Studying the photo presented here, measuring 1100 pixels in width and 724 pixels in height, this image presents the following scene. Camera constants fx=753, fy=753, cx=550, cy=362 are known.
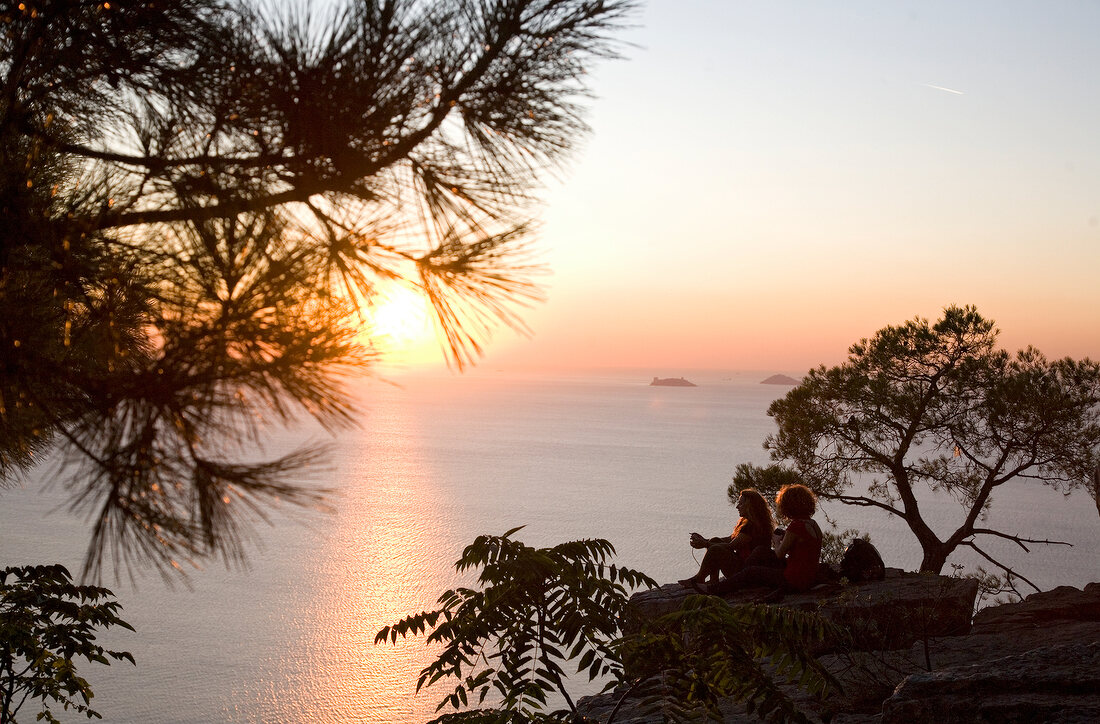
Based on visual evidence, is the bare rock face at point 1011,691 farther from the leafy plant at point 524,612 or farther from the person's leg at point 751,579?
the person's leg at point 751,579

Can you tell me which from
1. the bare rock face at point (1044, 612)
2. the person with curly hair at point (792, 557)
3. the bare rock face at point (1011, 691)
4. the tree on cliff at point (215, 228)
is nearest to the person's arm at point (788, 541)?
the person with curly hair at point (792, 557)

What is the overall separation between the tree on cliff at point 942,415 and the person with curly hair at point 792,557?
3.55 meters

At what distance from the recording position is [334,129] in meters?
2.36

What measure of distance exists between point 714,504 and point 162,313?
36.4 meters

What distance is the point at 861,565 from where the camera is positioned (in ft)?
22.1

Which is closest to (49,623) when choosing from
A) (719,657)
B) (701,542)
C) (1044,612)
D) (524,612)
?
(524,612)

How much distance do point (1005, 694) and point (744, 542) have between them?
3.37 m

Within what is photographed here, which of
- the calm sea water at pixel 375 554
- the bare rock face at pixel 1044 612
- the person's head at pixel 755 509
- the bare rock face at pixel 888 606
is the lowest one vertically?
the calm sea water at pixel 375 554

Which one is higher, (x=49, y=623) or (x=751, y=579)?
(x=49, y=623)

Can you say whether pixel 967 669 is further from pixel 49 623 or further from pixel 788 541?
pixel 49 623

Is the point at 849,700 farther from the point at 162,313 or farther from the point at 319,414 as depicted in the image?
the point at 162,313

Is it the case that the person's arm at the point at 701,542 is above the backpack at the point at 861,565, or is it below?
above

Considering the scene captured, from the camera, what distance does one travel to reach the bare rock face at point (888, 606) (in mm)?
5910

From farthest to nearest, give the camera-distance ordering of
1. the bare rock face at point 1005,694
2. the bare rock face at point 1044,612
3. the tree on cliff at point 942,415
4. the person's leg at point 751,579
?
the tree on cliff at point 942,415, the person's leg at point 751,579, the bare rock face at point 1044,612, the bare rock face at point 1005,694
